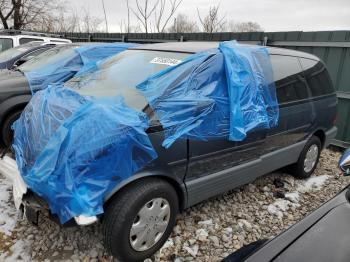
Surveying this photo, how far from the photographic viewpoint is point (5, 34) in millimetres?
9555

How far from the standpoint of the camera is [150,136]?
2510 mm

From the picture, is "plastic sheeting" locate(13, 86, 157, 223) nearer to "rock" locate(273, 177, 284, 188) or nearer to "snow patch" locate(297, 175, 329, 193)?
"rock" locate(273, 177, 284, 188)

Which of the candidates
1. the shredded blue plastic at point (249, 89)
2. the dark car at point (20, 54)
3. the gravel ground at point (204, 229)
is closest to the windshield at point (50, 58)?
the dark car at point (20, 54)

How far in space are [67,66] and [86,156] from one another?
350cm

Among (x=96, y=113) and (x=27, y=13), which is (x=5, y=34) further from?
(x=27, y=13)

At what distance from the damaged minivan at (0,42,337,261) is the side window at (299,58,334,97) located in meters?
0.40

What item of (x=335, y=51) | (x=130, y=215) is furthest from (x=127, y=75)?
(x=335, y=51)

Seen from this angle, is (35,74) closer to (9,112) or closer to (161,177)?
(9,112)

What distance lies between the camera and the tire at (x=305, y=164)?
173 inches

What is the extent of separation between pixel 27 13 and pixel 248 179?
2291 cm

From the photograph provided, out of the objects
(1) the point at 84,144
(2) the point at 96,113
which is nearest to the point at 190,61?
(2) the point at 96,113

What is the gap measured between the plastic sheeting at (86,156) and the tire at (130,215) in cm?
17

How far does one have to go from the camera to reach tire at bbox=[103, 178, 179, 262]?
242 centimetres

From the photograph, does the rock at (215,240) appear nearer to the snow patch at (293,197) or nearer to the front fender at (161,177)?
the front fender at (161,177)
